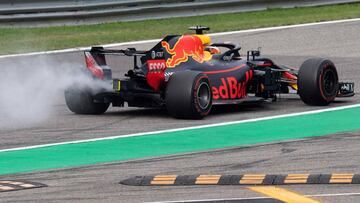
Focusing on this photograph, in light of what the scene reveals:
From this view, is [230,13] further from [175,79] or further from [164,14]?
[175,79]

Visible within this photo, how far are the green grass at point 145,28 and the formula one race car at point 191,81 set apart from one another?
23.2ft

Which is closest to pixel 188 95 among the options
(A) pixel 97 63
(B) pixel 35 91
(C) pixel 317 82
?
(A) pixel 97 63

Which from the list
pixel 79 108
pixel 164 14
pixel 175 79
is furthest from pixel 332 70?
pixel 164 14

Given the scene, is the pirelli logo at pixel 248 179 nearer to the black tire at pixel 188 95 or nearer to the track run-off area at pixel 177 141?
the track run-off area at pixel 177 141

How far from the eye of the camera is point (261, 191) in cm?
1052

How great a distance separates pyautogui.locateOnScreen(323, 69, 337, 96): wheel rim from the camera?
16591 mm

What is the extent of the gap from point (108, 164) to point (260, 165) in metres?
1.61

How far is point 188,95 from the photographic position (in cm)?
1512

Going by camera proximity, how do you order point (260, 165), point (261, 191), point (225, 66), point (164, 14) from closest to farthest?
point (261, 191)
point (260, 165)
point (225, 66)
point (164, 14)

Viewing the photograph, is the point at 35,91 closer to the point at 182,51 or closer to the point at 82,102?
the point at 82,102

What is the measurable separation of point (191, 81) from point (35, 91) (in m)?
3.03

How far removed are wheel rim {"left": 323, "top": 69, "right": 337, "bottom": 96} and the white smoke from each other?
3.07m

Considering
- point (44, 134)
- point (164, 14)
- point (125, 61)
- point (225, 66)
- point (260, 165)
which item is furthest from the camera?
point (164, 14)

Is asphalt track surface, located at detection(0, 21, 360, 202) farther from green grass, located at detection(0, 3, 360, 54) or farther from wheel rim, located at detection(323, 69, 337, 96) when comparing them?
green grass, located at detection(0, 3, 360, 54)
